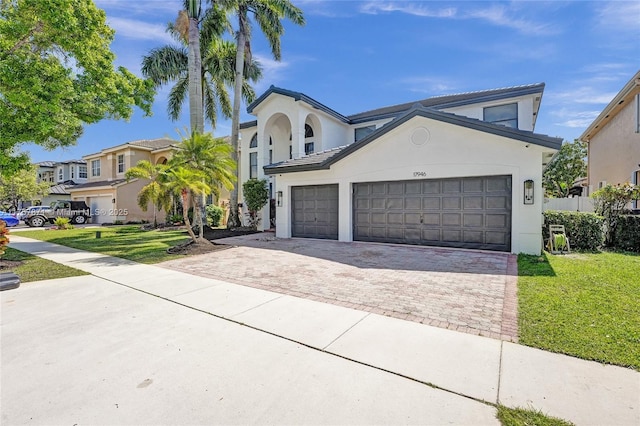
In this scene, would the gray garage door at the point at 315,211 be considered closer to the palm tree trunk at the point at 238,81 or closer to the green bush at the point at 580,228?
the palm tree trunk at the point at 238,81

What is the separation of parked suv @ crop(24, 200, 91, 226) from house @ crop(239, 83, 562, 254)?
2248 cm

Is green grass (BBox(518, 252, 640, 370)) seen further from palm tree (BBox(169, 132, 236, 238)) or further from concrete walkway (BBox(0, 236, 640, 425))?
palm tree (BBox(169, 132, 236, 238))

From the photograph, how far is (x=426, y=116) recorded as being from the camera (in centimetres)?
1107

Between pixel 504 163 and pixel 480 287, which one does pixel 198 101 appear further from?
pixel 480 287

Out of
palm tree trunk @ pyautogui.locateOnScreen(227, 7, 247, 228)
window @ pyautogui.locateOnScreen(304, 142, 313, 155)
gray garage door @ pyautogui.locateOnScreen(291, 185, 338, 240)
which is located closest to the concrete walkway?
gray garage door @ pyautogui.locateOnScreen(291, 185, 338, 240)

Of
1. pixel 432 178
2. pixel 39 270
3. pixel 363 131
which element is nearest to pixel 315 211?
pixel 432 178

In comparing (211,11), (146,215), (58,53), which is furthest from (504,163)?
Answer: (146,215)

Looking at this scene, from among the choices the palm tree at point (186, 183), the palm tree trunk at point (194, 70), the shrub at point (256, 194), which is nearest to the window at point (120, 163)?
the palm tree trunk at point (194, 70)

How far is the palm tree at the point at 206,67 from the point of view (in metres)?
18.1

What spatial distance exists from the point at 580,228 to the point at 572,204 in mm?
9295

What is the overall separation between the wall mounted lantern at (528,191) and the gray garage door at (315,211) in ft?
23.0

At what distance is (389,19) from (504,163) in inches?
277

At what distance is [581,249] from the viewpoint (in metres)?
10.5

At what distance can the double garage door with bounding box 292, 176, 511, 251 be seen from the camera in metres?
10.3
